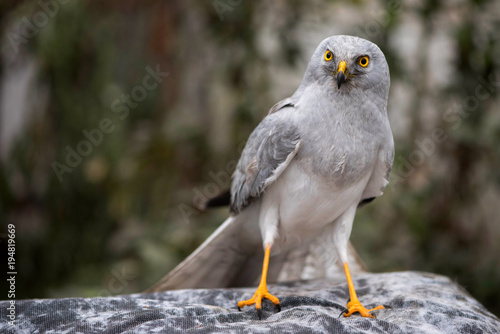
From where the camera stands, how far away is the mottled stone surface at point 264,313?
6.55ft

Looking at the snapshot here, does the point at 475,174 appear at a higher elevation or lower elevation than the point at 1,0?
lower

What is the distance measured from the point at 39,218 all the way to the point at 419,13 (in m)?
4.18

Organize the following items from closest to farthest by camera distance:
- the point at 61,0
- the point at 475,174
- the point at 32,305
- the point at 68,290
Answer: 1. the point at 32,305
2. the point at 68,290
3. the point at 475,174
4. the point at 61,0

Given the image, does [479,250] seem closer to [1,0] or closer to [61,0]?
[61,0]

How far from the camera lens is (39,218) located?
5.11 meters

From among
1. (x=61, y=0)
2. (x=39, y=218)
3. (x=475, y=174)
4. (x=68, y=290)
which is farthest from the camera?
(x=39, y=218)

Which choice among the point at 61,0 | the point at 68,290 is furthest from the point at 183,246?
the point at 61,0

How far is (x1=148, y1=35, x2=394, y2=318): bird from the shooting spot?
230 cm

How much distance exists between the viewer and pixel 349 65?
2.22m

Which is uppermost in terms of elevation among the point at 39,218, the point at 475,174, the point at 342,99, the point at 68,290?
the point at 342,99

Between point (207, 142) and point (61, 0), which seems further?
point (207, 142)

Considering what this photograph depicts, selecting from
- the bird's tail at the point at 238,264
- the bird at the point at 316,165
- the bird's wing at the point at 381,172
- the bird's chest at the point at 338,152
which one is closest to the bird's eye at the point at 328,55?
the bird at the point at 316,165

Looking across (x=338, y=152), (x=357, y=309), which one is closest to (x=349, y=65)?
(x=338, y=152)

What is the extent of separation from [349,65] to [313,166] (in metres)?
0.50
